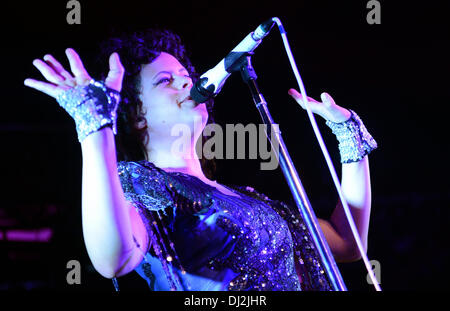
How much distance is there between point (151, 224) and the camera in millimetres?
1100

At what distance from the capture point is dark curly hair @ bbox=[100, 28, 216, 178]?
1402 millimetres

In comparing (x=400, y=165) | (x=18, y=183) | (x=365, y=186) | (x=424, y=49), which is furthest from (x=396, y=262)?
(x=18, y=183)

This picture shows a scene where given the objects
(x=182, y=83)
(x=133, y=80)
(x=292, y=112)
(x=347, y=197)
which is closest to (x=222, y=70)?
(x=182, y=83)

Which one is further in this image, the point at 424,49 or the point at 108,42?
the point at 424,49

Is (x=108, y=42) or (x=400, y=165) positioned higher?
(x=108, y=42)

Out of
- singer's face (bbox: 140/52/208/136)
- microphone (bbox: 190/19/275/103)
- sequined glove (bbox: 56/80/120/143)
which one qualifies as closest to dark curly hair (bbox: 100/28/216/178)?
singer's face (bbox: 140/52/208/136)

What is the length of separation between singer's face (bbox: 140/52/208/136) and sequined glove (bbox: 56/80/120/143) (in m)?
0.43

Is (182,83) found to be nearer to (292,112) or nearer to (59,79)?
(59,79)

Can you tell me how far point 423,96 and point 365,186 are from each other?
1.39 meters

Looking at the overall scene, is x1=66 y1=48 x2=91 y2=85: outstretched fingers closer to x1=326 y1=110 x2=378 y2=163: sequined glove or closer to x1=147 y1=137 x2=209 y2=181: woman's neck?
x1=147 y1=137 x2=209 y2=181: woman's neck

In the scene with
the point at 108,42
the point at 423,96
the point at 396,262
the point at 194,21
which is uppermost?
the point at 194,21

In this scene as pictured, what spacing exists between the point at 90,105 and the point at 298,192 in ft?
1.59
